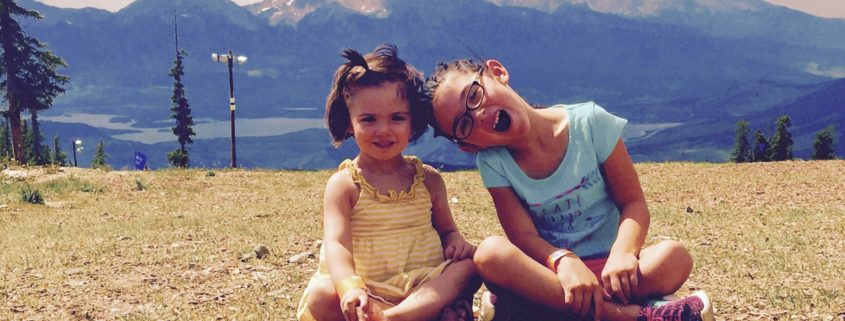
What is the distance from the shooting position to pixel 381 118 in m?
3.85

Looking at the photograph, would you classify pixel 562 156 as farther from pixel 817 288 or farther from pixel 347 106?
pixel 817 288

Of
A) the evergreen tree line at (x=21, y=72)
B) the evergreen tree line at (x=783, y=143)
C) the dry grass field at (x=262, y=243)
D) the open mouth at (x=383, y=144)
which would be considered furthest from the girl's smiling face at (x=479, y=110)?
the evergreen tree line at (x=783, y=143)

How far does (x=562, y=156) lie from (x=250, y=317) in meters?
2.51

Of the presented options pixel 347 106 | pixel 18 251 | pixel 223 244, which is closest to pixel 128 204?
pixel 18 251

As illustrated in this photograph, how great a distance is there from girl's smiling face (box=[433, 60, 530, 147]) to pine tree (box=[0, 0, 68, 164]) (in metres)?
35.9

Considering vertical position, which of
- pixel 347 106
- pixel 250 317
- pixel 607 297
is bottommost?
pixel 250 317

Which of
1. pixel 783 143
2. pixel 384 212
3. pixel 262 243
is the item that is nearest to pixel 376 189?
pixel 384 212

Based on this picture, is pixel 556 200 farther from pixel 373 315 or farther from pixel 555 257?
pixel 373 315

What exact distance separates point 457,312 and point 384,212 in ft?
2.28

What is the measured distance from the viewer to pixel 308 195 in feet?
49.9

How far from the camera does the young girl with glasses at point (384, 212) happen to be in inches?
147

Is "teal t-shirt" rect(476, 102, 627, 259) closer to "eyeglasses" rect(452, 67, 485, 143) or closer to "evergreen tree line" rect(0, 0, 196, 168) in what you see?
"eyeglasses" rect(452, 67, 485, 143)

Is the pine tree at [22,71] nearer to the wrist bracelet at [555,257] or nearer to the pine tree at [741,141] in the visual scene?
the wrist bracelet at [555,257]

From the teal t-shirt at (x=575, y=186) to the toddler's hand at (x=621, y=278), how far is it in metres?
0.44
